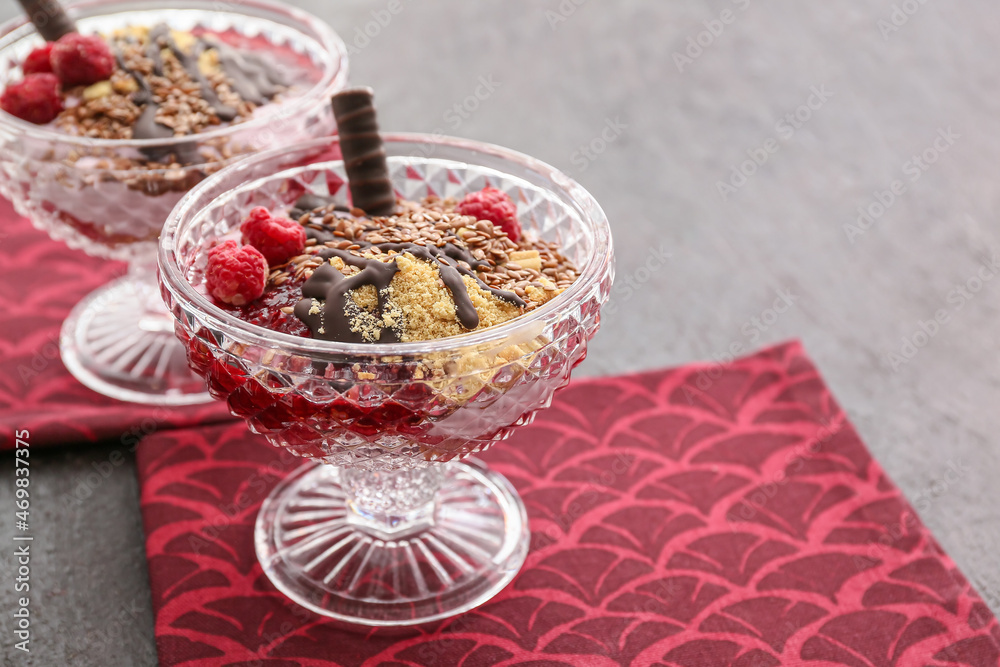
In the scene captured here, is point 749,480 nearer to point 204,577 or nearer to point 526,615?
point 526,615

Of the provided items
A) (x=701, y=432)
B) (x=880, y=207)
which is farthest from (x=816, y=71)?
(x=701, y=432)

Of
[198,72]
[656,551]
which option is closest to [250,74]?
[198,72]

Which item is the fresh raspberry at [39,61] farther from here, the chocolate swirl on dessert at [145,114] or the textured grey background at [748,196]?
the textured grey background at [748,196]

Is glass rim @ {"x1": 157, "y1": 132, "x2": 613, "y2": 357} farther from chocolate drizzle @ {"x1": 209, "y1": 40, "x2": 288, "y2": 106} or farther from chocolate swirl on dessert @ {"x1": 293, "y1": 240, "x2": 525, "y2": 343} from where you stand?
chocolate drizzle @ {"x1": 209, "y1": 40, "x2": 288, "y2": 106}

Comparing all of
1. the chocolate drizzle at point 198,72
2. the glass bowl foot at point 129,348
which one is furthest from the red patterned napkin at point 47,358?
the chocolate drizzle at point 198,72

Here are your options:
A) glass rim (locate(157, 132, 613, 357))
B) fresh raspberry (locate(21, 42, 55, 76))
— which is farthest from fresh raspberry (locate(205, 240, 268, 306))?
fresh raspberry (locate(21, 42, 55, 76))
